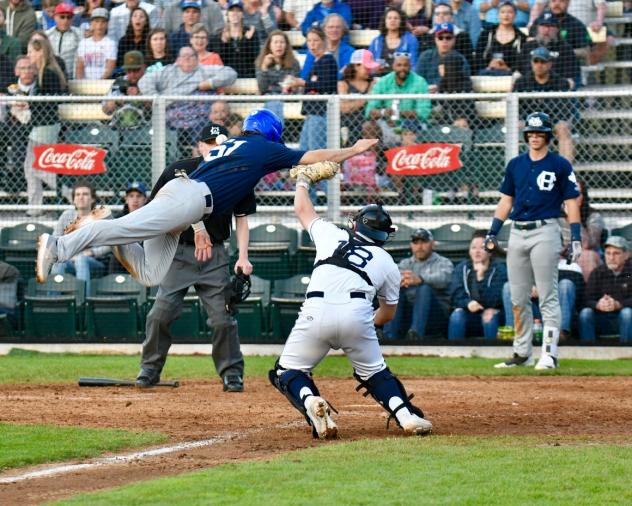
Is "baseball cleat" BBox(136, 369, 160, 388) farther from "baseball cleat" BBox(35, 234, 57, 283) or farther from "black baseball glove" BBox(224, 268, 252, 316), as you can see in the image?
"baseball cleat" BBox(35, 234, 57, 283)

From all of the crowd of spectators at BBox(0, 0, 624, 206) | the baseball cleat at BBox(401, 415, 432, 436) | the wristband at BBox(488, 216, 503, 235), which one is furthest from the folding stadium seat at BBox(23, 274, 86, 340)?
the baseball cleat at BBox(401, 415, 432, 436)

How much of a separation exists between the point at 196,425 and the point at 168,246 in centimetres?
141

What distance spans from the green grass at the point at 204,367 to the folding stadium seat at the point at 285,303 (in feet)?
1.78

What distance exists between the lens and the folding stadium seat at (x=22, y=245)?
15.5 metres

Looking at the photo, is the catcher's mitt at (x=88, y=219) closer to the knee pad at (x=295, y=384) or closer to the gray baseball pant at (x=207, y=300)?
the gray baseball pant at (x=207, y=300)

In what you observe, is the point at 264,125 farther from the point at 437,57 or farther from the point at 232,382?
the point at 437,57

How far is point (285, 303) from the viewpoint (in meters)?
14.8

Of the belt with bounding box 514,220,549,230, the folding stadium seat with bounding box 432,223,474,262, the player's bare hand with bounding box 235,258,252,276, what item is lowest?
the folding stadium seat with bounding box 432,223,474,262

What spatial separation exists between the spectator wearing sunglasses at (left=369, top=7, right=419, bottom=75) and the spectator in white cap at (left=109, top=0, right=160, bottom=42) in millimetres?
3366

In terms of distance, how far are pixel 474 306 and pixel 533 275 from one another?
1.66 m

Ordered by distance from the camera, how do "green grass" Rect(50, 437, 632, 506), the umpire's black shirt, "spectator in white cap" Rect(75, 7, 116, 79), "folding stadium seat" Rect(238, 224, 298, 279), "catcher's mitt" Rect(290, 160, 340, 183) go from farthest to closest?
"spectator in white cap" Rect(75, 7, 116, 79) < "folding stadium seat" Rect(238, 224, 298, 279) < the umpire's black shirt < "catcher's mitt" Rect(290, 160, 340, 183) < "green grass" Rect(50, 437, 632, 506)

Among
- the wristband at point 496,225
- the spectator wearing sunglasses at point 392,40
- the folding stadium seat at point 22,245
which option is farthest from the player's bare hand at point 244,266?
the spectator wearing sunglasses at point 392,40

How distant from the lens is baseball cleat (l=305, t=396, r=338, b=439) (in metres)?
7.70

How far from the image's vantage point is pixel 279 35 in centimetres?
1709
